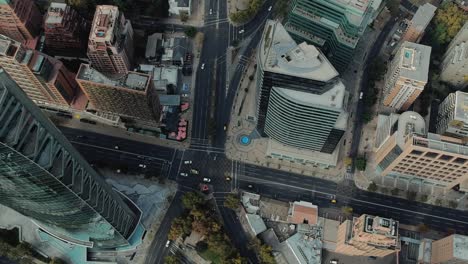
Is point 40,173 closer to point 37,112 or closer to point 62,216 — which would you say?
point 37,112

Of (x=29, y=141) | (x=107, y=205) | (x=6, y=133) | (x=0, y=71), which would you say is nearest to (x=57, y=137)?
(x=29, y=141)

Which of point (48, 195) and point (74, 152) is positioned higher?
point (74, 152)

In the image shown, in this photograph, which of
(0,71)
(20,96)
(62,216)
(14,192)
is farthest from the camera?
(62,216)

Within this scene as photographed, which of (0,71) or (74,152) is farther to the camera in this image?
(74,152)

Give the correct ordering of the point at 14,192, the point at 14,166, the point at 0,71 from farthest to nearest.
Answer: the point at 14,192 → the point at 14,166 → the point at 0,71

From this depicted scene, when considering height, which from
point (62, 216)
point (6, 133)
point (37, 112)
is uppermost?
point (37, 112)

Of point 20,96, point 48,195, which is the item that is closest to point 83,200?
point 48,195

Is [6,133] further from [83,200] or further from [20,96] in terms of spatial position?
[83,200]
